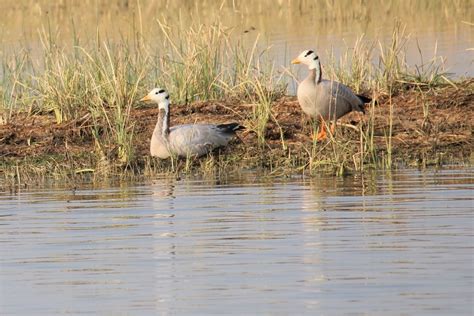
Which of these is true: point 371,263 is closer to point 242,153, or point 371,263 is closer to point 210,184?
point 210,184

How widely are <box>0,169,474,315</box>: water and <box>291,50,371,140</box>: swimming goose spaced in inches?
87.0

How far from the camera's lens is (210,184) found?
39.8 feet

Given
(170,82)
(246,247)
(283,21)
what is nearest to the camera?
(246,247)

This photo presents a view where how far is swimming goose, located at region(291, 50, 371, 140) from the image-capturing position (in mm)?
14227

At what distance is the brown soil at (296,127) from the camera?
44.8ft

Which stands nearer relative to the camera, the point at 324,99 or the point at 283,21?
the point at 324,99

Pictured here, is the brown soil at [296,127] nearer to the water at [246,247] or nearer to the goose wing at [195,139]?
the goose wing at [195,139]

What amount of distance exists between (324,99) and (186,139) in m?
1.65

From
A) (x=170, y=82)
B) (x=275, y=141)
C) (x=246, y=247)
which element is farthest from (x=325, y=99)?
(x=246, y=247)

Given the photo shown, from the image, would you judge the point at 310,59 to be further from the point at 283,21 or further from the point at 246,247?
the point at 283,21

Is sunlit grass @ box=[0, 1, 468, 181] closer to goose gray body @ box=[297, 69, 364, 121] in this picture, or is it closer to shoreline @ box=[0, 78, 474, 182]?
shoreline @ box=[0, 78, 474, 182]

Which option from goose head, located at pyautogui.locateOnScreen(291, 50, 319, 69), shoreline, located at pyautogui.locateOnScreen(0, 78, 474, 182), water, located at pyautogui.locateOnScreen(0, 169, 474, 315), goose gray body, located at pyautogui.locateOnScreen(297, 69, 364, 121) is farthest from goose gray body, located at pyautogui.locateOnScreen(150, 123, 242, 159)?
goose head, located at pyautogui.locateOnScreen(291, 50, 319, 69)

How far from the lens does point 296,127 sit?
14.8 metres

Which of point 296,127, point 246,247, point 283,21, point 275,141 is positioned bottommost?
point 246,247
